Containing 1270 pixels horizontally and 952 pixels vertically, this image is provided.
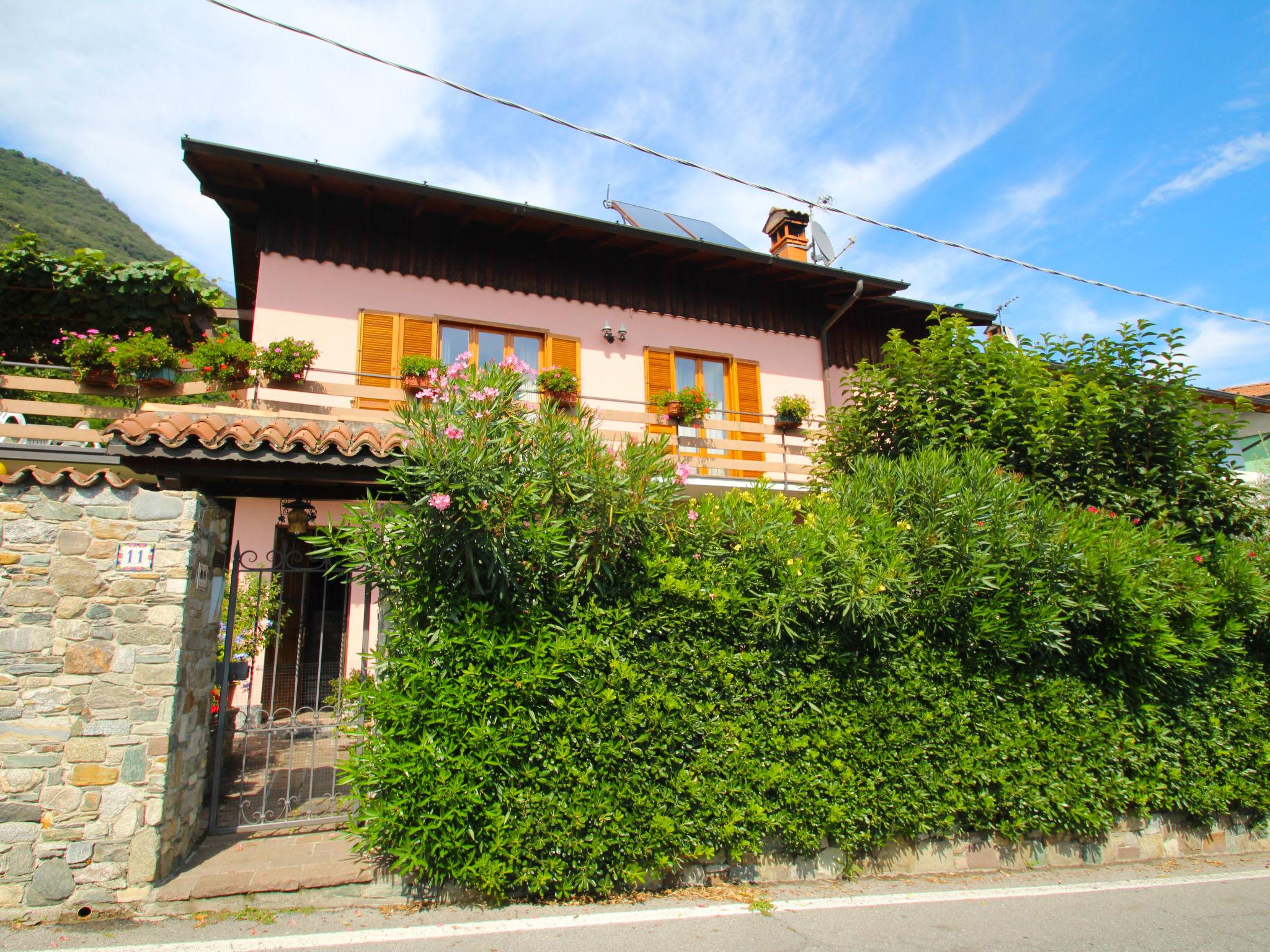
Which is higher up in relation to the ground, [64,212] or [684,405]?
[64,212]

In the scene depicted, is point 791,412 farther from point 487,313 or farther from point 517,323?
point 487,313

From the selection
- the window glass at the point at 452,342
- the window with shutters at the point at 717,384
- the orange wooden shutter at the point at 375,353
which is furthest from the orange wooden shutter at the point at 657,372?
the orange wooden shutter at the point at 375,353

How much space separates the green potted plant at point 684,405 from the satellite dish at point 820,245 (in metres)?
5.93

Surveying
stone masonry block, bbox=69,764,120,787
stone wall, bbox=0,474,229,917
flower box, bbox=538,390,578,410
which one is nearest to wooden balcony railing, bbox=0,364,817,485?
flower box, bbox=538,390,578,410

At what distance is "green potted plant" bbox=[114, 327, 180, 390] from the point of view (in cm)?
704

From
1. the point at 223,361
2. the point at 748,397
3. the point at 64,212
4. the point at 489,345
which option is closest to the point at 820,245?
the point at 748,397

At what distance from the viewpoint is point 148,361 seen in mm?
7199

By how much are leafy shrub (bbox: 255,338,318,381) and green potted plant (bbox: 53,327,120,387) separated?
1.37m

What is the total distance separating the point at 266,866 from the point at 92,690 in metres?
1.67

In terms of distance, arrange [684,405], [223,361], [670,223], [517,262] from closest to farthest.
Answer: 1. [223,361]
2. [684,405]
3. [517,262]
4. [670,223]

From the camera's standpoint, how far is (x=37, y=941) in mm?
4152

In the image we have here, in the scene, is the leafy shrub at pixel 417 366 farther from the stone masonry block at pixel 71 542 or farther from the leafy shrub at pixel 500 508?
the stone masonry block at pixel 71 542

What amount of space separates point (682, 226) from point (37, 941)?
1322cm

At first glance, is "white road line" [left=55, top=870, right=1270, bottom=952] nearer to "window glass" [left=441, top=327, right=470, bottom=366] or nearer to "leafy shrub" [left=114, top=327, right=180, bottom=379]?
"leafy shrub" [left=114, top=327, right=180, bottom=379]
